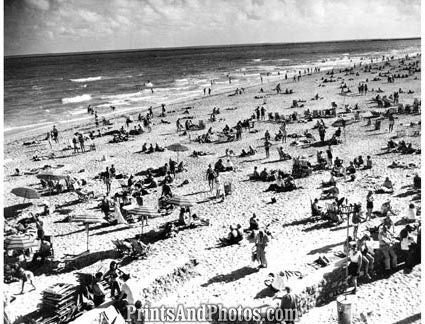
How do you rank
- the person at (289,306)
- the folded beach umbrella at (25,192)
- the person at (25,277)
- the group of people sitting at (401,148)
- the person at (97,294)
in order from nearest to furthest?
the person at (289,306) → the person at (97,294) → the person at (25,277) → the folded beach umbrella at (25,192) → the group of people sitting at (401,148)

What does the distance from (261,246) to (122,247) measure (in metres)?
5.19

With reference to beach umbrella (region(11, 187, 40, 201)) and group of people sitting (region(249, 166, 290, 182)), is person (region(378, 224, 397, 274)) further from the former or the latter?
beach umbrella (region(11, 187, 40, 201))

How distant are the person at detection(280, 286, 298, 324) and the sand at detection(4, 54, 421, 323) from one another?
0.70m

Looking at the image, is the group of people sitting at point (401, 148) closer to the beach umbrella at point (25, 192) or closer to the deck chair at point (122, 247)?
the deck chair at point (122, 247)

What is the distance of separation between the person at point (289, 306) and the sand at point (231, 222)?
704 millimetres

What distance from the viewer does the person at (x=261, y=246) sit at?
536 inches

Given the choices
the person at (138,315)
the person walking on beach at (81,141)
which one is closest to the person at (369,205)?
the person at (138,315)

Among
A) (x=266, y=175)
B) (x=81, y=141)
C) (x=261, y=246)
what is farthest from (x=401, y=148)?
(x=81, y=141)

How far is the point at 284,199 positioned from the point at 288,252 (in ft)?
17.8

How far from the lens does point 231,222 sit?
18.1 metres

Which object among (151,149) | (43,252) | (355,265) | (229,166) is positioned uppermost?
(151,149)

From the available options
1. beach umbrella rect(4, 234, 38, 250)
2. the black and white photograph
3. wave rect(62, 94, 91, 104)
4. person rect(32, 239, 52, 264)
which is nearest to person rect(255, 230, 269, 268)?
the black and white photograph

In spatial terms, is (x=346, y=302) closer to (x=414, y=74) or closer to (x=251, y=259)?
(x=251, y=259)

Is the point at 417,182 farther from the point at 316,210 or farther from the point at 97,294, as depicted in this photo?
the point at 97,294
